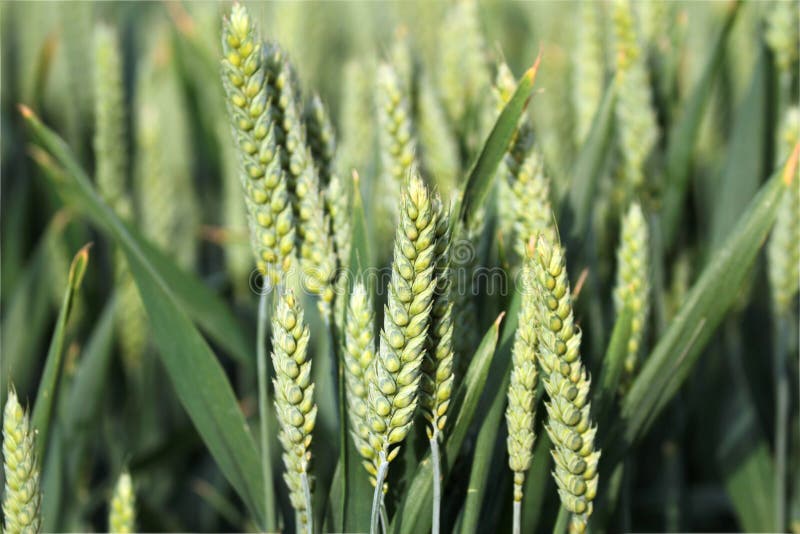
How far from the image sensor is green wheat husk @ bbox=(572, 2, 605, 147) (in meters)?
1.46

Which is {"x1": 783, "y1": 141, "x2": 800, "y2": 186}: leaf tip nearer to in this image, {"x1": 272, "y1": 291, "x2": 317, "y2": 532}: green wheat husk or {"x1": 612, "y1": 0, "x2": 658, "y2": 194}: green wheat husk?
{"x1": 612, "y1": 0, "x2": 658, "y2": 194}: green wheat husk

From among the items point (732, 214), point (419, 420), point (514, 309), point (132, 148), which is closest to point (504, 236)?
point (514, 309)

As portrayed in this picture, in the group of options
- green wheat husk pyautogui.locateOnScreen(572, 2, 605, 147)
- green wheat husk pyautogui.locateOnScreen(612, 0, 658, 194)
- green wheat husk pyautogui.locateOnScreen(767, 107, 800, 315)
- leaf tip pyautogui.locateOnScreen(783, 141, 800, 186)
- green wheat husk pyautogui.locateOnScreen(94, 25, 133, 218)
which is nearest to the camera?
leaf tip pyautogui.locateOnScreen(783, 141, 800, 186)

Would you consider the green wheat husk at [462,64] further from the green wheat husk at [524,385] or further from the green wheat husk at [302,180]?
the green wheat husk at [524,385]

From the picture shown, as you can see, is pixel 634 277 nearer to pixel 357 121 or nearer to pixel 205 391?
pixel 205 391

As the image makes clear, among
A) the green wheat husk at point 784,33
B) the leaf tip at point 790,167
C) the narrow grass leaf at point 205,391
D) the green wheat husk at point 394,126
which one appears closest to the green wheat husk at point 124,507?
the narrow grass leaf at point 205,391

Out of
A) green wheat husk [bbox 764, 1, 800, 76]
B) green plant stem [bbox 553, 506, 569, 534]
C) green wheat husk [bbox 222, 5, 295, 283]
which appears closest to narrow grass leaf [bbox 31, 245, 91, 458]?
green wheat husk [bbox 222, 5, 295, 283]

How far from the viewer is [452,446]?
870mm

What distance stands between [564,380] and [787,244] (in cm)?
58

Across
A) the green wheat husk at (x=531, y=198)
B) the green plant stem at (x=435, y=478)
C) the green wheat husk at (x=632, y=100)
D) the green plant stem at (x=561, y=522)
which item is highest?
the green wheat husk at (x=632, y=100)

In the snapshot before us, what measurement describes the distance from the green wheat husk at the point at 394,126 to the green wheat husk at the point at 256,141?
8.3 inches

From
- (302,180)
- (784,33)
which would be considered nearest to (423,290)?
(302,180)

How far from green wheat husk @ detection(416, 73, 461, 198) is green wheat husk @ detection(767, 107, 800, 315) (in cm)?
46

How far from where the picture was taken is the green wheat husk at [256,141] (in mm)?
864
